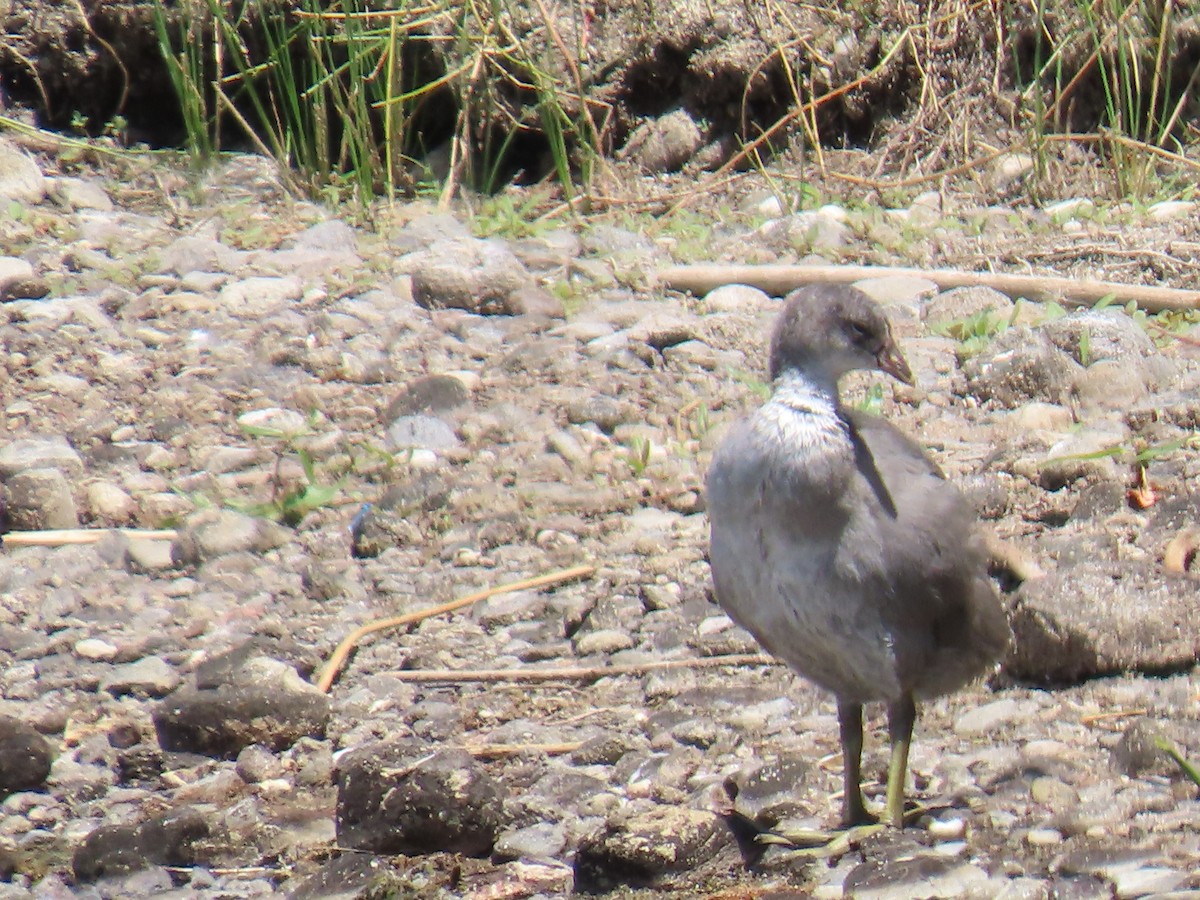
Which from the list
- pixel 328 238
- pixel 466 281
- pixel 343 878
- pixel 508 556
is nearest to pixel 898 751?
pixel 343 878

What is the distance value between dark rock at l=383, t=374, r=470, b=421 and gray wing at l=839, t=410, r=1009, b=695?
78.6 inches

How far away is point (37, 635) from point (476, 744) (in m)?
1.21

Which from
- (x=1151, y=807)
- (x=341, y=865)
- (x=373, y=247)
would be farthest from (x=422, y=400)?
(x=1151, y=807)

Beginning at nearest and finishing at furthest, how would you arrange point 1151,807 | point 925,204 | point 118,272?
point 1151,807 → point 118,272 → point 925,204

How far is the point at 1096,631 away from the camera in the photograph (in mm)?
3682

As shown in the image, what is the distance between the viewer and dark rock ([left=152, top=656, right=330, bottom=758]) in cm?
374

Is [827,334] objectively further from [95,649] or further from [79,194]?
[79,194]

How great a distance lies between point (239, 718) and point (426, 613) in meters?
0.68

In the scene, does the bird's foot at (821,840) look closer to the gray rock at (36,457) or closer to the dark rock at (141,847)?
the dark rock at (141,847)

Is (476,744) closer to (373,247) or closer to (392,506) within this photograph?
(392,506)

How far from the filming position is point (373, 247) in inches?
255

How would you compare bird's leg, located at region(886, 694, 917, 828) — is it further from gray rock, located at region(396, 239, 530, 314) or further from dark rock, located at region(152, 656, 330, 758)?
gray rock, located at region(396, 239, 530, 314)

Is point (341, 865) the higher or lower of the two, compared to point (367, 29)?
lower

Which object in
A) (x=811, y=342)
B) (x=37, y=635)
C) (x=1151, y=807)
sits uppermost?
(x=811, y=342)
